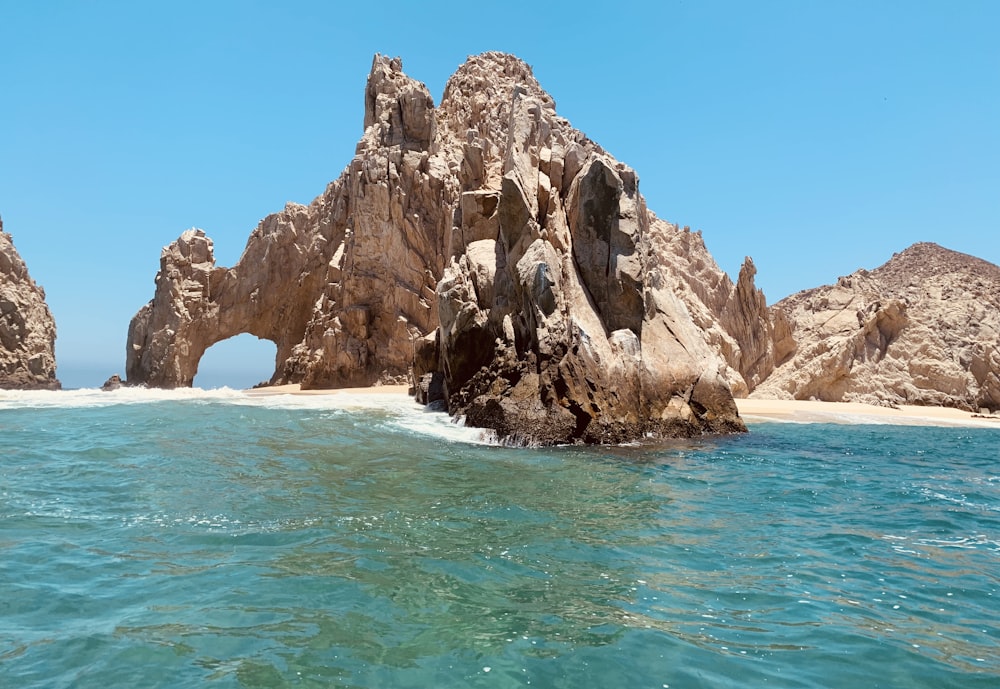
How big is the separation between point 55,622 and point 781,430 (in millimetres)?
16968

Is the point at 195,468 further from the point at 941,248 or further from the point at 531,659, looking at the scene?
the point at 941,248

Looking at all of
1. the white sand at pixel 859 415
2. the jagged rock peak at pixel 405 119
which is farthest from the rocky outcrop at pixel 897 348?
the jagged rock peak at pixel 405 119

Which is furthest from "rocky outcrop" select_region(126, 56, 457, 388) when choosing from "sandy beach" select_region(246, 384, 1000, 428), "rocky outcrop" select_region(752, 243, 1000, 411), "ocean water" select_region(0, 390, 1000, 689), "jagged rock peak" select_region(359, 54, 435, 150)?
"ocean water" select_region(0, 390, 1000, 689)

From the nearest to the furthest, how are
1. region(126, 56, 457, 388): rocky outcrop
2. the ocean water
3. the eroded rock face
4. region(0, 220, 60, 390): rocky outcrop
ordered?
the ocean water → the eroded rock face → region(126, 56, 457, 388): rocky outcrop → region(0, 220, 60, 390): rocky outcrop

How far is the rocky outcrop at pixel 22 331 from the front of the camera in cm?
3672

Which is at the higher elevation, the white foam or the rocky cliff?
the rocky cliff

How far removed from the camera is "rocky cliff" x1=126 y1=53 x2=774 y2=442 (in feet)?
47.5

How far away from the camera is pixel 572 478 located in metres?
9.53

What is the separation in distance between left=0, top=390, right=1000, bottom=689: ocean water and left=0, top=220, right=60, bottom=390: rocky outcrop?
3236cm

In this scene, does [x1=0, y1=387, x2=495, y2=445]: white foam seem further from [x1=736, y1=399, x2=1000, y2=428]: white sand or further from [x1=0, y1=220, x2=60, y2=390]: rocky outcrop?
[x1=0, y1=220, x2=60, y2=390]: rocky outcrop

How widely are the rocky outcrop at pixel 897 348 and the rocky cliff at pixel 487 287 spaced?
225 centimetres

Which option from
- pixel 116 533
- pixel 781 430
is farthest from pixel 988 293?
pixel 116 533

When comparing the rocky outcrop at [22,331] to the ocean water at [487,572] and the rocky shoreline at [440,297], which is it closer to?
the rocky shoreline at [440,297]

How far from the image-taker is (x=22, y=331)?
1486 inches
